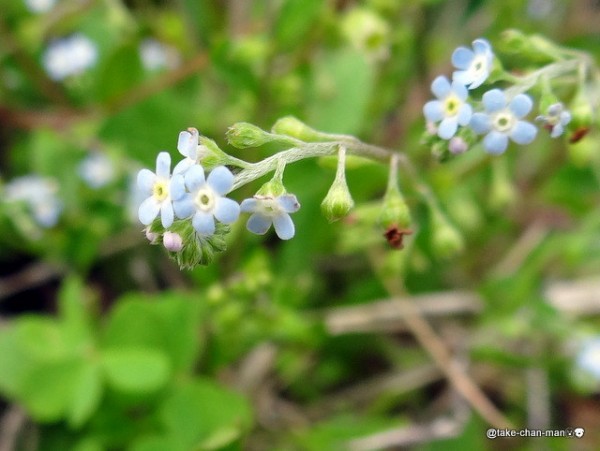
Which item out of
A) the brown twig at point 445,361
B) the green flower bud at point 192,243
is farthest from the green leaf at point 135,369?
the green flower bud at point 192,243

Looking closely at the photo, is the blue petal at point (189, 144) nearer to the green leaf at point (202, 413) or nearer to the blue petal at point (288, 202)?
the blue petal at point (288, 202)

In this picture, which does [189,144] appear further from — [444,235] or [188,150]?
[444,235]

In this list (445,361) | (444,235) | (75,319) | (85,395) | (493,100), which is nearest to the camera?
(493,100)

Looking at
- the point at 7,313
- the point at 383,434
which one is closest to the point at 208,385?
the point at 383,434

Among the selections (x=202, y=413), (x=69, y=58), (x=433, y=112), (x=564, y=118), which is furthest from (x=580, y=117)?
(x=69, y=58)

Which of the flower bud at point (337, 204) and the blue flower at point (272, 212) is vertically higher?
the flower bud at point (337, 204)

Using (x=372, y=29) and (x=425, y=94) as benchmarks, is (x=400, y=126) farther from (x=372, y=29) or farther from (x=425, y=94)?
(x=372, y=29)

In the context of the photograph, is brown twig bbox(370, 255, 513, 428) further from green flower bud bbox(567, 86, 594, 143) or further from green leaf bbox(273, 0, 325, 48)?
green flower bud bbox(567, 86, 594, 143)
